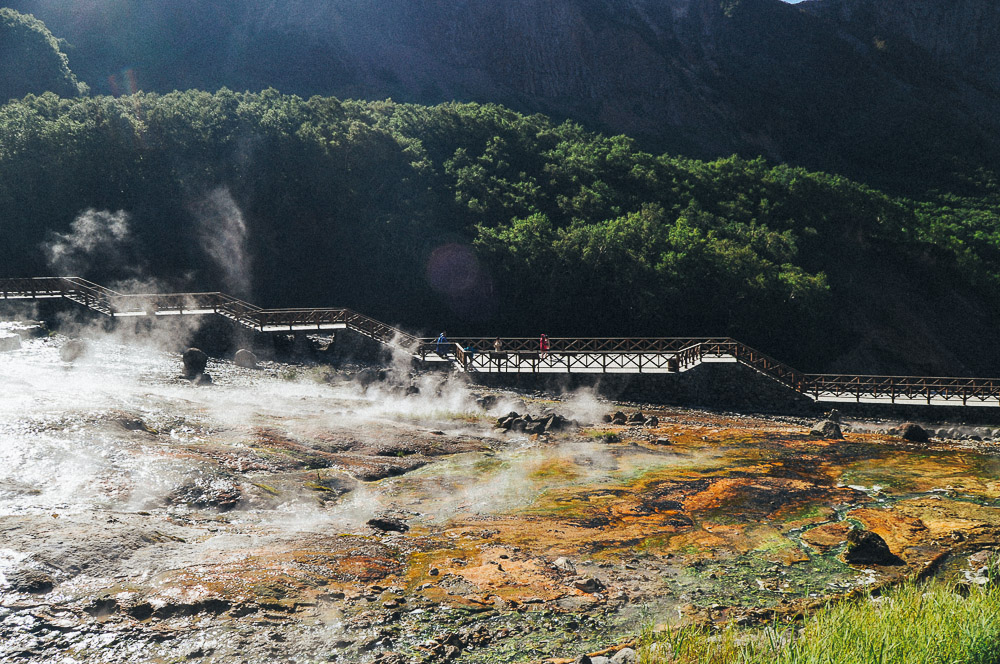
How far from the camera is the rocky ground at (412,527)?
8.44 m

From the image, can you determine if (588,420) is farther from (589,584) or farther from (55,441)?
(55,441)

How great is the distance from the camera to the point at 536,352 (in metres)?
28.4

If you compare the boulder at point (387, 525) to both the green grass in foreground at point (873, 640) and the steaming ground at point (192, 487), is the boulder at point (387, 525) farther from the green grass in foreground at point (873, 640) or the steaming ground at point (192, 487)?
the green grass in foreground at point (873, 640)

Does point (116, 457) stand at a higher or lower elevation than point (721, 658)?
higher

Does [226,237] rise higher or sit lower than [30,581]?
higher

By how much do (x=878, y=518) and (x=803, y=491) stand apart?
1942 millimetres

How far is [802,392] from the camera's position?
26.8 metres

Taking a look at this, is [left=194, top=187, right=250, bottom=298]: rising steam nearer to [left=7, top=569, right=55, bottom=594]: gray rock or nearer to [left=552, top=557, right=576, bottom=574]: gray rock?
[left=7, top=569, right=55, bottom=594]: gray rock

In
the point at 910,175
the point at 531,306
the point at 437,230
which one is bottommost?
the point at 531,306

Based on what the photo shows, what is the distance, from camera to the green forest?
117 feet

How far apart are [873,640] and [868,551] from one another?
4736mm

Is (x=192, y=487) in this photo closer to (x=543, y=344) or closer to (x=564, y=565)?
(x=564, y=565)

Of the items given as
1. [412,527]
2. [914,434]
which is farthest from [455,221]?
[412,527]

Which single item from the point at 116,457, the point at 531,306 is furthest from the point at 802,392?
the point at 116,457
